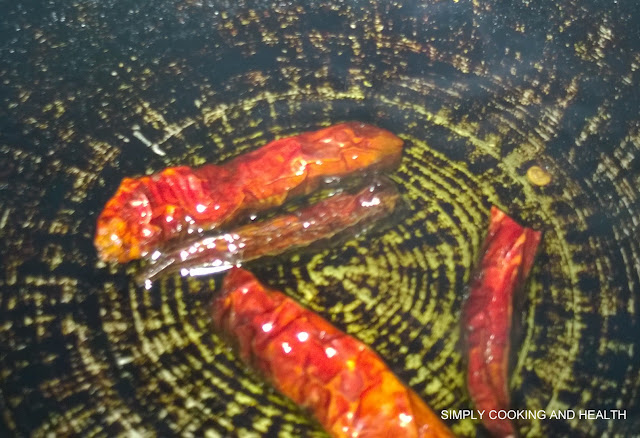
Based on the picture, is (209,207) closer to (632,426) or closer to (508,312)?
(508,312)

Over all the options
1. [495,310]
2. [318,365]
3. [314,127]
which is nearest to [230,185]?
[314,127]

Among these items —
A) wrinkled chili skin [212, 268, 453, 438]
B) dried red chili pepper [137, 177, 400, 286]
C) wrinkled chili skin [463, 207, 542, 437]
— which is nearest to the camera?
wrinkled chili skin [212, 268, 453, 438]

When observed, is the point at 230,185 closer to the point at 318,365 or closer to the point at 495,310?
the point at 318,365

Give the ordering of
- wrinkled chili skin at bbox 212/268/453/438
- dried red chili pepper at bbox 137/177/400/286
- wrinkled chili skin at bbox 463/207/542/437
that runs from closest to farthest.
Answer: wrinkled chili skin at bbox 212/268/453/438
wrinkled chili skin at bbox 463/207/542/437
dried red chili pepper at bbox 137/177/400/286

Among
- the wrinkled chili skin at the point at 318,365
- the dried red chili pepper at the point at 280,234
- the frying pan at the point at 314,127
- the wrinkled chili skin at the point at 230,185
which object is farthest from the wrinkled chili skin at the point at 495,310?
the wrinkled chili skin at the point at 230,185

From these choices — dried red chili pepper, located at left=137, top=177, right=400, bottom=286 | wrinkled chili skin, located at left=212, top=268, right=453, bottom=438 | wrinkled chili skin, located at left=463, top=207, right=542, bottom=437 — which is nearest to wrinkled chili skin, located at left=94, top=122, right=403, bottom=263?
dried red chili pepper, located at left=137, top=177, right=400, bottom=286

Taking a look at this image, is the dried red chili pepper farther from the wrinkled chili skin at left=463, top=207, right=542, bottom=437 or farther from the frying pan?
the wrinkled chili skin at left=463, top=207, right=542, bottom=437

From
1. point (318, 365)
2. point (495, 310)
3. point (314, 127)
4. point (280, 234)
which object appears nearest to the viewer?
point (318, 365)
